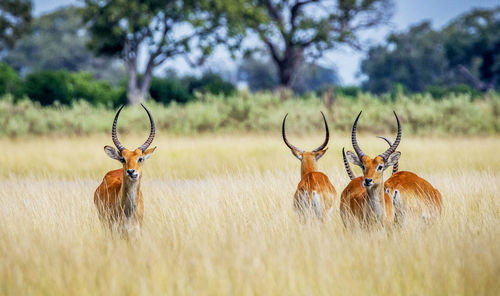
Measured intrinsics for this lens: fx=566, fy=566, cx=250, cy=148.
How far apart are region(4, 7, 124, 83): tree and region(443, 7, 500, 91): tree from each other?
3869 cm

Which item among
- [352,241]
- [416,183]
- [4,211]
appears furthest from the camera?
[4,211]

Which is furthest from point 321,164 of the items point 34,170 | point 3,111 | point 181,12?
point 181,12

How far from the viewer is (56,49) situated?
212 ft

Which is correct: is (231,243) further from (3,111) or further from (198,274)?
(3,111)

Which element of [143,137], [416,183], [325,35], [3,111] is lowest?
[416,183]

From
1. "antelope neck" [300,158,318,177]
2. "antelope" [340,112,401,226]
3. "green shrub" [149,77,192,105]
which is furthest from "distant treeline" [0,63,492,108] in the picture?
"antelope" [340,112,401,226]

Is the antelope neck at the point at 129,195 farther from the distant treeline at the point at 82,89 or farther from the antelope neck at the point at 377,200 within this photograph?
the distant treeline at the point at 82,89

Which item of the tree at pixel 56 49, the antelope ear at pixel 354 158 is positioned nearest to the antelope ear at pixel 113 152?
the antelope ear at pixel 354 158

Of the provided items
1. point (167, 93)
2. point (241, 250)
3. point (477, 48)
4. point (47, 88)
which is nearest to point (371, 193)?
point (241, 250)

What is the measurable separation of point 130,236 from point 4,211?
8.23 feet

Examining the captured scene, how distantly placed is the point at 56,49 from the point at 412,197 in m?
64.3

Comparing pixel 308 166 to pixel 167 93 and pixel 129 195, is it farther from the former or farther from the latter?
pixel 167 93

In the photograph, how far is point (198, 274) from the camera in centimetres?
446

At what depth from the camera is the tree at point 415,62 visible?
5458cm
